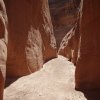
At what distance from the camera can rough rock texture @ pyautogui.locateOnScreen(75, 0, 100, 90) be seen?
710cm

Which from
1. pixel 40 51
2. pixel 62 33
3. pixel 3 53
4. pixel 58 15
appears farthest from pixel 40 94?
pixel 58 15

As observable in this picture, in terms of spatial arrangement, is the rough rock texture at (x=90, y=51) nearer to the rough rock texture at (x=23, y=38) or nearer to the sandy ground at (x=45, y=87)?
the sandy ground at (x=45, y=87)

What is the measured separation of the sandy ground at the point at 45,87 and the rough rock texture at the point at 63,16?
47.2 feet

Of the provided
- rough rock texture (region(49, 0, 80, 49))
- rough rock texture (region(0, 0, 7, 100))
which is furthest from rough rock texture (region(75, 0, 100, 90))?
rough rock texture (region(49, 0, 80, 49))

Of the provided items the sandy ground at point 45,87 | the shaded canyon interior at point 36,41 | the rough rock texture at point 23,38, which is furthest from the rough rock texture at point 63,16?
the sandy ground at point 45,87

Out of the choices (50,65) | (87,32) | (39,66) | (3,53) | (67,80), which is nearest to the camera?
(3,53)

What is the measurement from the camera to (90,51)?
7.35 metres

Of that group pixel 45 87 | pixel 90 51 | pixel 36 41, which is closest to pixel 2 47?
pixel 45 87

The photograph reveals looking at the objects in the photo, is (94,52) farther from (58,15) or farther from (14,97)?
(58,15)

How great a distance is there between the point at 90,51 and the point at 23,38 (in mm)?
3144

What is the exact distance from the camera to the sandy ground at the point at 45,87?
6812 millimetres

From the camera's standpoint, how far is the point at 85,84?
7.25m

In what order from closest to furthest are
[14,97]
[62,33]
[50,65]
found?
1. [14,97]
2. [50,65]
3. [62,33]

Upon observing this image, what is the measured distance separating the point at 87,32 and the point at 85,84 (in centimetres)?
175
